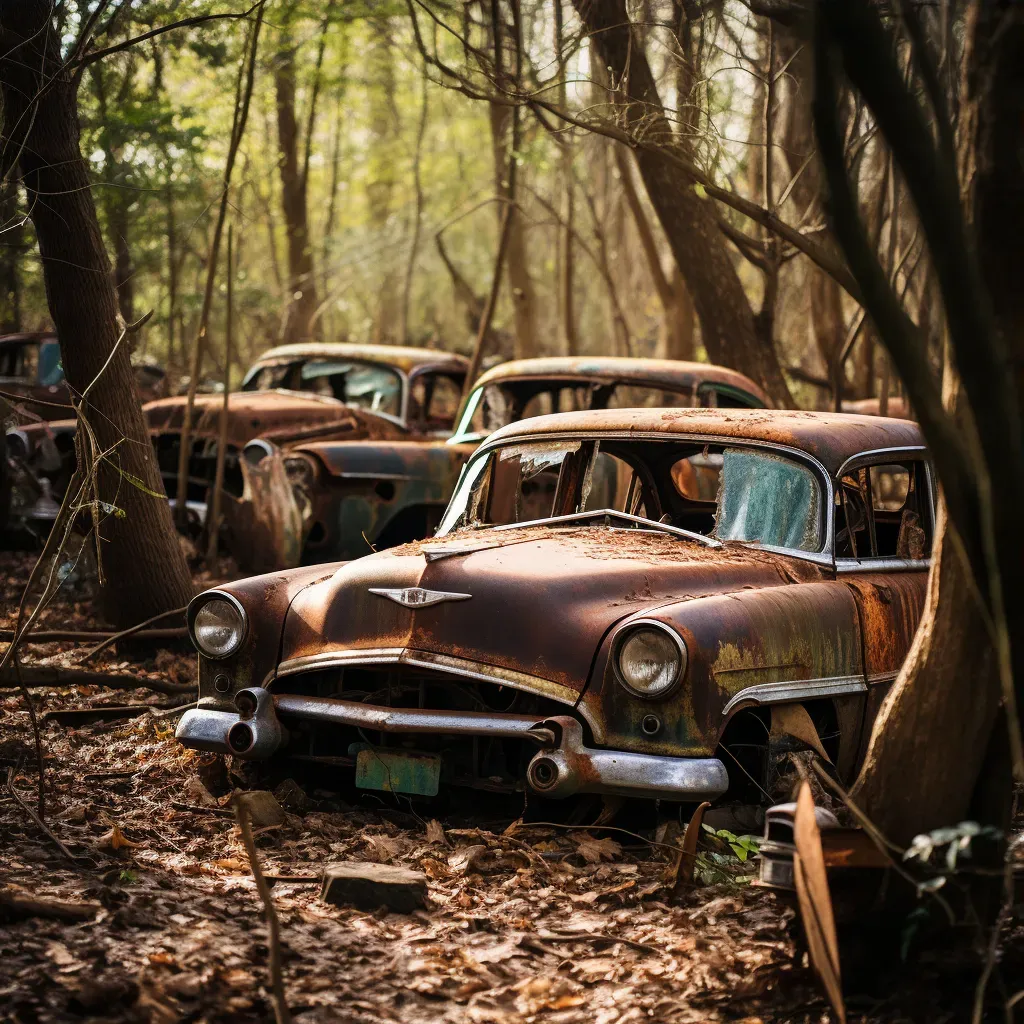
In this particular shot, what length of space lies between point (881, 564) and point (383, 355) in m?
6.62

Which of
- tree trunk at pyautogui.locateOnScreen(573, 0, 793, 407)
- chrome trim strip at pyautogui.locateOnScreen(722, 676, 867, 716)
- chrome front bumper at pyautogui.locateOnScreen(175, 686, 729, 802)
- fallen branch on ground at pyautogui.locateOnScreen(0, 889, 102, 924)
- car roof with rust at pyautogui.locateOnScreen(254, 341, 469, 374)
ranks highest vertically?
tree trunk at pyautogui.locateOnScreen(573, 0, 793, 407)

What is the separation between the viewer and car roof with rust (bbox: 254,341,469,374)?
1155cm

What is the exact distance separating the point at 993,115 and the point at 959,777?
1.55m

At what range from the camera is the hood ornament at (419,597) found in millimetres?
4934

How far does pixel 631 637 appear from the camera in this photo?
15.1ft

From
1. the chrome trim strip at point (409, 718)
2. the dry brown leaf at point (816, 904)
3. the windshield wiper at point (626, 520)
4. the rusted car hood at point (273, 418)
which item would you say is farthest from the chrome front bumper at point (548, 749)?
the rusted car hood at point (273, 418)

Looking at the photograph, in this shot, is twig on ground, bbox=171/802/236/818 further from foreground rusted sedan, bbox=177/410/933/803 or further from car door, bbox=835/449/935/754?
car door, bbox=835/449/935/754

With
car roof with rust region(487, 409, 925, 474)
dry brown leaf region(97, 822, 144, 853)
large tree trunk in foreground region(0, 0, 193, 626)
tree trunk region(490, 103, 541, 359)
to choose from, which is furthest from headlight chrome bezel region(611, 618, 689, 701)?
tree trunk region(490, 103, 541, 359)

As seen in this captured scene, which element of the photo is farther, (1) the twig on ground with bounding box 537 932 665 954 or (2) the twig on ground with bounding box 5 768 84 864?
(2) the twig on ground with bounding box 5 768 84 864

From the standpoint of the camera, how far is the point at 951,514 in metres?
3.17

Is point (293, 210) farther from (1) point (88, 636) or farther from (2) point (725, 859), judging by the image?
(2) point (725, 859)

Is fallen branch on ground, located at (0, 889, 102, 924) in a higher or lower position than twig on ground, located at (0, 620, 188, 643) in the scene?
lower

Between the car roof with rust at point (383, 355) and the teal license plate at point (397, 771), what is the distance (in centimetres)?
678

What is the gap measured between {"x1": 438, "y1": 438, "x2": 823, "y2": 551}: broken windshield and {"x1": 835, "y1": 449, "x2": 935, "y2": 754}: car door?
8.3 inches
